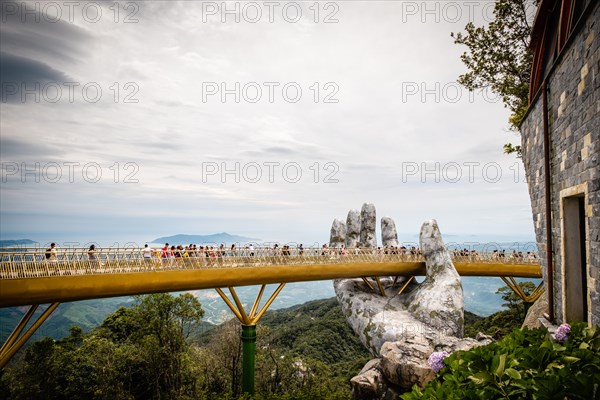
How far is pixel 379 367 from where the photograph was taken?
508 inches

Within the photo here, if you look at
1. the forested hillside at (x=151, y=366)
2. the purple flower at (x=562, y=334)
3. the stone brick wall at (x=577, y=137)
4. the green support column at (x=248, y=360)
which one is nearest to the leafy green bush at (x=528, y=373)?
the purple flower at (x=562, y=334)

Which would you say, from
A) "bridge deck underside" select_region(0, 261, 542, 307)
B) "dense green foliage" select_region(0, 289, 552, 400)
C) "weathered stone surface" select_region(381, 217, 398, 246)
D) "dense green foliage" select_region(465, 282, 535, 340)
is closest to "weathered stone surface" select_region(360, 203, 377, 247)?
"weathered stone surface" select_region(381, 217, 398, 246)

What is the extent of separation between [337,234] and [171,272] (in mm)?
11884

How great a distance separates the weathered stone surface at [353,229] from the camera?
22234mm

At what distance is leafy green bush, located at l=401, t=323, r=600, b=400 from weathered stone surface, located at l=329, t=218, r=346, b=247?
16991 millimetres

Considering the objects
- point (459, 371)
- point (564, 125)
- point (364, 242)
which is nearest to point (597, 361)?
point (459, 371)

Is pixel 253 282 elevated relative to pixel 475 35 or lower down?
lower down

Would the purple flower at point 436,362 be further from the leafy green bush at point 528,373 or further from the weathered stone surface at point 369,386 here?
the weathered stone surface at point 369,386

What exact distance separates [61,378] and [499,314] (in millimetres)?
33223

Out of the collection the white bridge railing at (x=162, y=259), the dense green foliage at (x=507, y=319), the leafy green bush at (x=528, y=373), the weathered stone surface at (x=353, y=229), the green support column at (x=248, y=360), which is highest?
the weathered stone surface at (x=353, y=229)

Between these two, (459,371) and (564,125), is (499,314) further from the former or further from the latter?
(459,371)

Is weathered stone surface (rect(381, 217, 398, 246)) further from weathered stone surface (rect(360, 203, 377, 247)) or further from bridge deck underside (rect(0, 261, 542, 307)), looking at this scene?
bridge deck underside (rect(0, 261, 542, 307))

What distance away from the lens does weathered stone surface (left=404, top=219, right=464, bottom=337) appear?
16.8 meters

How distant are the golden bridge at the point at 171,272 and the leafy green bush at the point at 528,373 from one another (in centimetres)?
998
